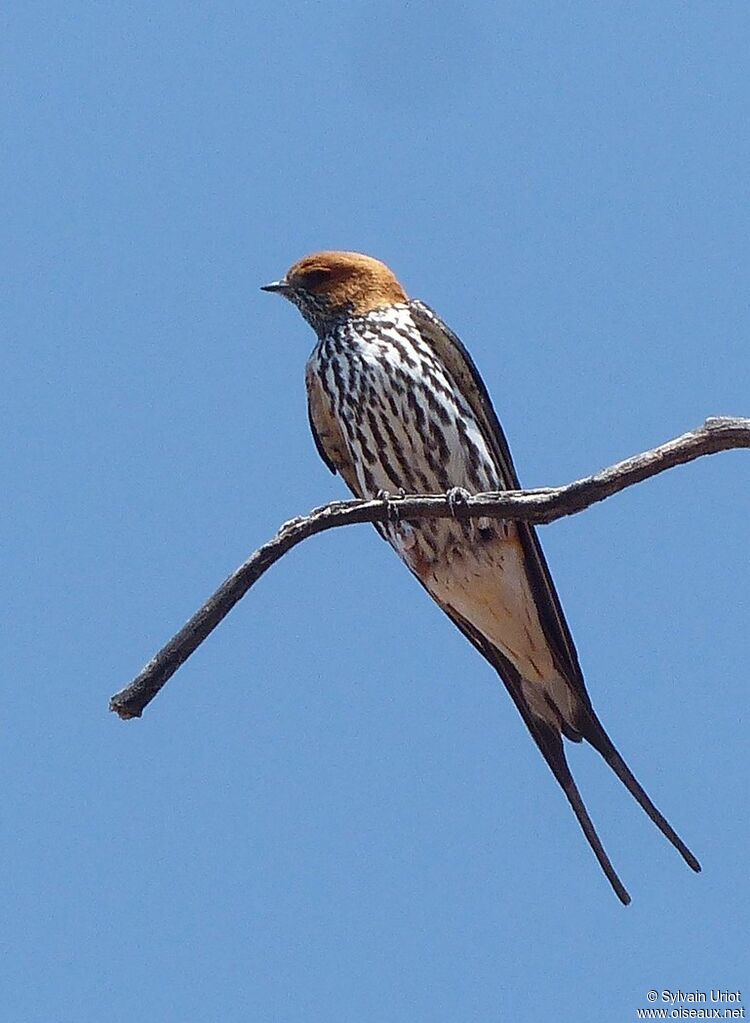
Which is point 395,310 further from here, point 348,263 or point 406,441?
point 406,441

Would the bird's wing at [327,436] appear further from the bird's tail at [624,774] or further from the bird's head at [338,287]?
the bird's tail at [624,774]

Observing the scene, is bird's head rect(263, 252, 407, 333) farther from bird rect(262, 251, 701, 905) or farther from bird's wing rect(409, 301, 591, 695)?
bird's wing rect(409, 301, 591, 695)

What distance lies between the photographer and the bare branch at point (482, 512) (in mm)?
4895

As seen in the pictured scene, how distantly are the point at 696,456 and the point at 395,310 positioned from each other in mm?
3037

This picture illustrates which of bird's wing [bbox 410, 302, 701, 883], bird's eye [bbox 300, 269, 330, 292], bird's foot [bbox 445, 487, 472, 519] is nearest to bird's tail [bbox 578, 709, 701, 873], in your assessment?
bird's wing [bbox 410, 302, 701, 883]

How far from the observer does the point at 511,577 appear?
24.1 ft

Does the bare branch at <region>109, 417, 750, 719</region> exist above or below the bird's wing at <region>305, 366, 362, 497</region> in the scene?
below

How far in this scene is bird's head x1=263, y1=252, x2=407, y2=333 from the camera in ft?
25.7

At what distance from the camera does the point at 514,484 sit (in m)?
7.32

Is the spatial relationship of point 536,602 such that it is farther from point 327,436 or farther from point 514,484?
point 327,436

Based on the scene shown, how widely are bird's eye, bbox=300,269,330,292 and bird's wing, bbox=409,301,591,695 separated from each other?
0.81 meters

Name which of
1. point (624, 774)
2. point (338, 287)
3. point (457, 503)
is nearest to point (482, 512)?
point (457, 503)

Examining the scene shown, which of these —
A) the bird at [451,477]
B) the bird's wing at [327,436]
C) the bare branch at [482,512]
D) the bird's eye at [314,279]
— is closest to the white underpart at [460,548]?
the bird at [451,477]

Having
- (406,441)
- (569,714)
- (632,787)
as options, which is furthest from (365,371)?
(632,787)
